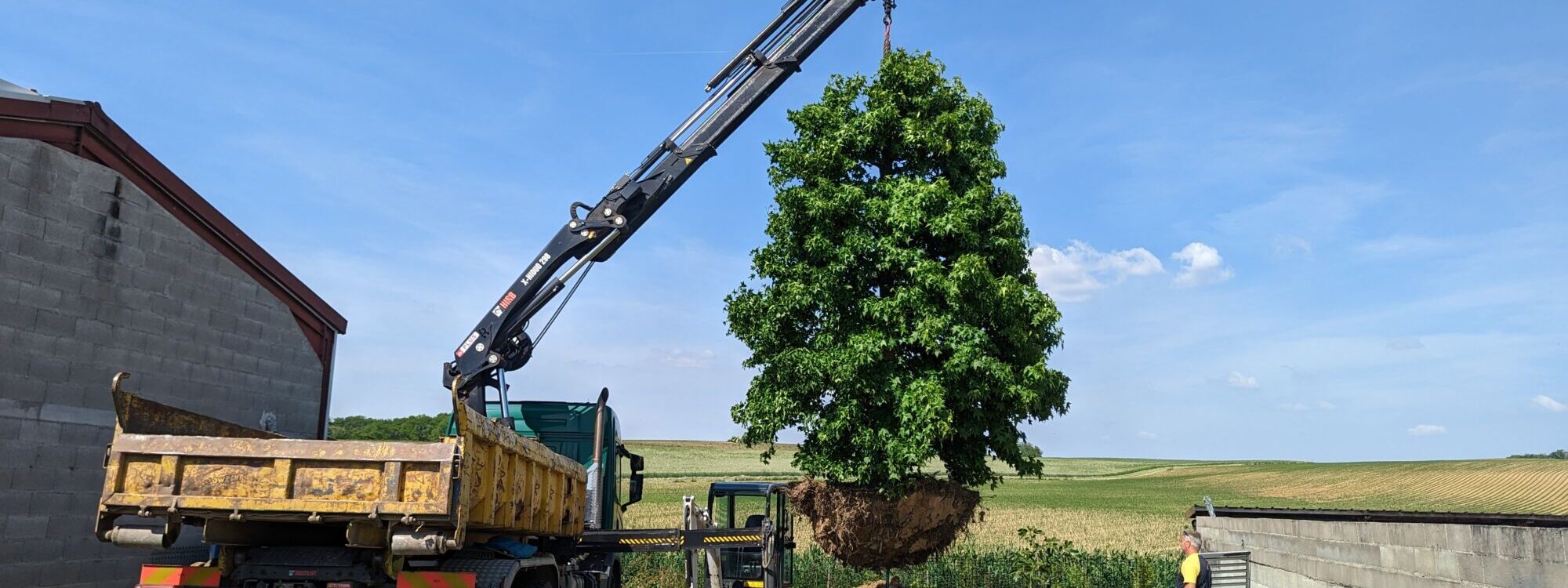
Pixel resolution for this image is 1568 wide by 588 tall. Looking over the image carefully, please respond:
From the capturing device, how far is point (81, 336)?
1348 centimetres

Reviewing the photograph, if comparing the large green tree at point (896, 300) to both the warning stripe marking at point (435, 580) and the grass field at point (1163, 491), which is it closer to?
the grass field at point (1163, 491)

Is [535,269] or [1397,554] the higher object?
[535,269]

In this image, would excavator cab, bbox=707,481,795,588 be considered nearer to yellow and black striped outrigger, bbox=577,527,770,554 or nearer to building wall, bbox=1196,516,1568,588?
yellow and black striped outrigger, bbox=577,527,770,554

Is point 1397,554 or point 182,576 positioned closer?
point 182,576

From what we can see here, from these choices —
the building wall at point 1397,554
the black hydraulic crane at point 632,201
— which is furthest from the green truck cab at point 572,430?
the building wall at point 1397,554

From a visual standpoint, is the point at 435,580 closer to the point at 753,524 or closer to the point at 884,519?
the point at 753,524

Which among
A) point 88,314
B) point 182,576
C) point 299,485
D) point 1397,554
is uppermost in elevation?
Result: point 88,314

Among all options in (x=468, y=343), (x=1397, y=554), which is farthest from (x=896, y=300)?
(x=1397, y=554)

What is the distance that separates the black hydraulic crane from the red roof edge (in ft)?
9.75

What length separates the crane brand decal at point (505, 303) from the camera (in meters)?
17.0

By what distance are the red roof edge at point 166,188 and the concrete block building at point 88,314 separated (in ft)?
0.07

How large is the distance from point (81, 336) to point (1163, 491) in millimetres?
65506

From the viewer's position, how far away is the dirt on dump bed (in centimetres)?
1830

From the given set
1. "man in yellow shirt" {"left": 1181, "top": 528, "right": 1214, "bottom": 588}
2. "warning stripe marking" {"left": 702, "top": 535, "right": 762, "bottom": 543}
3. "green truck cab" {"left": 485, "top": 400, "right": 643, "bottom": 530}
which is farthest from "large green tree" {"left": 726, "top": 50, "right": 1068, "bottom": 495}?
"man in yellow shirt" {"left": 1181, "top": 528, "right": 1214, "bottom": 588}
